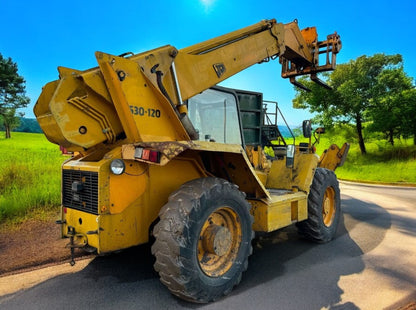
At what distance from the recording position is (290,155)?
201 inches

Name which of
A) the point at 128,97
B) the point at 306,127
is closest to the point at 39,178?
the point at 128,97

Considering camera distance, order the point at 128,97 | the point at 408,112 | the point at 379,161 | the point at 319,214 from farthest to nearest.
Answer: the point at 379,161 → the point at 408,112 → the point at 319,214 → the point at 128,97

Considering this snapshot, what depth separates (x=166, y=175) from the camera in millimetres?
3379

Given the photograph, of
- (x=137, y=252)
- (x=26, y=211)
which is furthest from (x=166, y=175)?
(x=26, y=211)

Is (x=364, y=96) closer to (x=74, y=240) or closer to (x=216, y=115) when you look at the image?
(x=216, y=115)

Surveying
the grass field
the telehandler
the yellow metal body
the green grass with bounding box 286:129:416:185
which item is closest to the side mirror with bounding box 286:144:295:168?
the telehandler

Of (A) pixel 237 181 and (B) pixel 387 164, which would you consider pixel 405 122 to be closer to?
(B) pixel 387 164

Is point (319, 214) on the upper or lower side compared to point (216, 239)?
lower

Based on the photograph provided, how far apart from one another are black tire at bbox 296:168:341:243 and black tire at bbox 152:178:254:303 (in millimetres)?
1884

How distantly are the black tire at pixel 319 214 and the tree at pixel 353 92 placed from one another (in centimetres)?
1440

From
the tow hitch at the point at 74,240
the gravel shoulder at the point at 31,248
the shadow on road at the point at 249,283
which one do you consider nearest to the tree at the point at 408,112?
the shadow on road at the point at 249,283

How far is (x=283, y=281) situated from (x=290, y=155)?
7.12 feet

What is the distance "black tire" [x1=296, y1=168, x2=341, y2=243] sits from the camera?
4953mm

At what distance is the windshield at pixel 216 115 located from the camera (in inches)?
173
